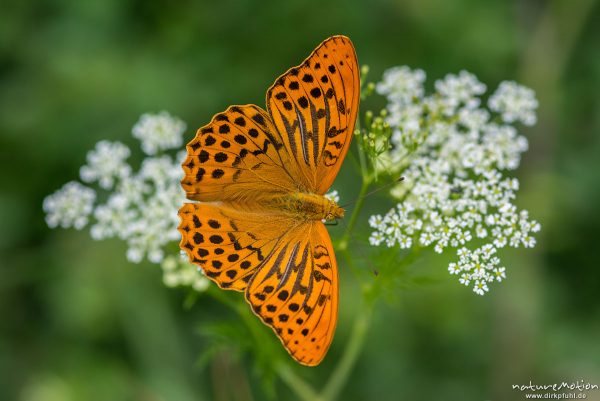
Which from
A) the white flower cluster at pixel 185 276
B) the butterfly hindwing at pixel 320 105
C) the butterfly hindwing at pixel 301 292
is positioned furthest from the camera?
the white flower cluster at pixel 185 276

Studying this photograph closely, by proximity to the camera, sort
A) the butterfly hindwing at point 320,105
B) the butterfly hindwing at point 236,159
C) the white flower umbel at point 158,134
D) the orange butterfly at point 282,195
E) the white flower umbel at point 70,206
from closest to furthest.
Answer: the orange butterfly at point 282,195, the butterfly hindwing at point 320,105, the butterfly hindwing at point 236,159, the white flower umbel at point 70,206, the white flower umbel at point 158,134

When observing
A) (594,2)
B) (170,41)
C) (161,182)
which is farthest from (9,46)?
(594,2)

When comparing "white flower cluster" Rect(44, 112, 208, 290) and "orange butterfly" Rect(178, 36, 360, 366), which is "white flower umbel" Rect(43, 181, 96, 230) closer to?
"white flower cluster" Rect(44, 112, 208, 290)

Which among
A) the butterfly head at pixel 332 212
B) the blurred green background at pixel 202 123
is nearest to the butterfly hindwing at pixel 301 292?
the butterfly head at pixel 332 212

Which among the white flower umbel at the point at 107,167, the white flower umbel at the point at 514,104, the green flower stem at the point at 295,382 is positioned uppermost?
the white flower umbel at the point at 514,104

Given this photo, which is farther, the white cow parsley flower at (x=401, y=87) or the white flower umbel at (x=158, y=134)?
the white flower umbel at (x=158, y=134)

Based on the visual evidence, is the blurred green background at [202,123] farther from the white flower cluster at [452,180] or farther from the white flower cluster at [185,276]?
the white flower cluster at [185,276]

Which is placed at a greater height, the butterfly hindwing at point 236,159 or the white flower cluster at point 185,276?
the butterfly hindwing at point 236,159

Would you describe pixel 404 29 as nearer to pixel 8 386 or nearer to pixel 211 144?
pixel 211 144
